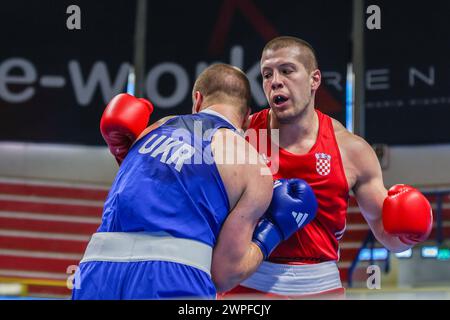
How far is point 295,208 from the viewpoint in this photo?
9.36 ft

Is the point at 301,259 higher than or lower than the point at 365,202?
lower

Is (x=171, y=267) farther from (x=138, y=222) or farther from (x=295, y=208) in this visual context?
(x=295, y=208)

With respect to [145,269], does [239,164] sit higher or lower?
higher

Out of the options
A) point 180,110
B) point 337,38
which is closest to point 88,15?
point 180,110

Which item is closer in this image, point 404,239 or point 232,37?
point 404,239

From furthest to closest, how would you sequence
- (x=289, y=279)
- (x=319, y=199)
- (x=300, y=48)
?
(x=300, y=48) < (x=319, y=199) < (x=289, y=279)

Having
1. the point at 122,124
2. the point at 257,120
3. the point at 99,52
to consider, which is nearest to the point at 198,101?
the point at 122,124

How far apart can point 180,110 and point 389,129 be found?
2.22 metres

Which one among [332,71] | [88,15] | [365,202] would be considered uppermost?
[88,15]

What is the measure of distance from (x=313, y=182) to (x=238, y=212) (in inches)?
31.1

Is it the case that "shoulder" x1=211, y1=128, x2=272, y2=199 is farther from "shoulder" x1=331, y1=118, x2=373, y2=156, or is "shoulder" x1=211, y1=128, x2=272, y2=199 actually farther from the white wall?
the white wall

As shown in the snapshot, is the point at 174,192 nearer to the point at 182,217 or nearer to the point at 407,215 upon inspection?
the point at 182,217

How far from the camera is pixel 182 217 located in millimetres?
2461
